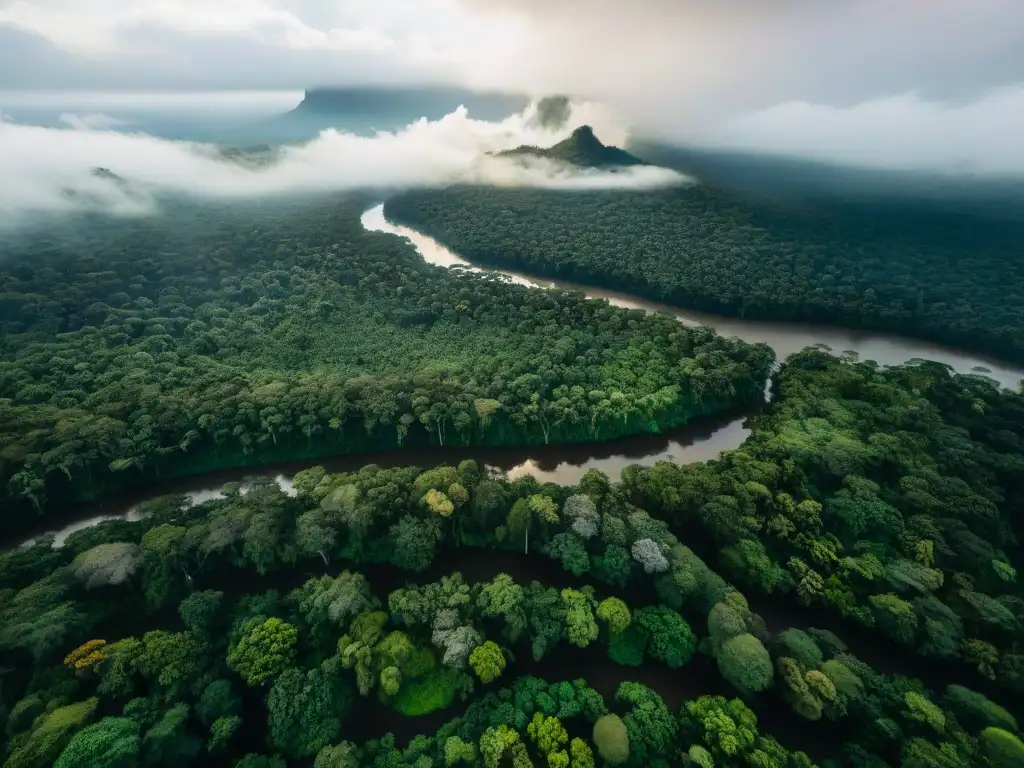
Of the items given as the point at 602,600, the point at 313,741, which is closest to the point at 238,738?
the point at 313,741

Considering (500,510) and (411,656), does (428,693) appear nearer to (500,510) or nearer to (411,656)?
(411,656)

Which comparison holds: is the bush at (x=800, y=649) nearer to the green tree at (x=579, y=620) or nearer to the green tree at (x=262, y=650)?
the green tree at (x=579, y=620)

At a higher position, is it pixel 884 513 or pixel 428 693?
pixel 884 513

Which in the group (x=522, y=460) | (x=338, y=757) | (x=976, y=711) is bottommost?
(x=522, y=460)

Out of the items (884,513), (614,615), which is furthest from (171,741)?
(884,513)

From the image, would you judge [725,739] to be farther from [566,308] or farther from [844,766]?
[566,308]

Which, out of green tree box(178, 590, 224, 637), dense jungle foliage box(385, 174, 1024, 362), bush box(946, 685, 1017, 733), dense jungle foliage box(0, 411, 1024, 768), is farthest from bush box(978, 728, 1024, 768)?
dense jungle foliage box(385, 174, 1024, 362)

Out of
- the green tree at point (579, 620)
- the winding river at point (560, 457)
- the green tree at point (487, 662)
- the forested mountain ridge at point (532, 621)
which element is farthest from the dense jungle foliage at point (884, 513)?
the green tree at point (487, 662)
